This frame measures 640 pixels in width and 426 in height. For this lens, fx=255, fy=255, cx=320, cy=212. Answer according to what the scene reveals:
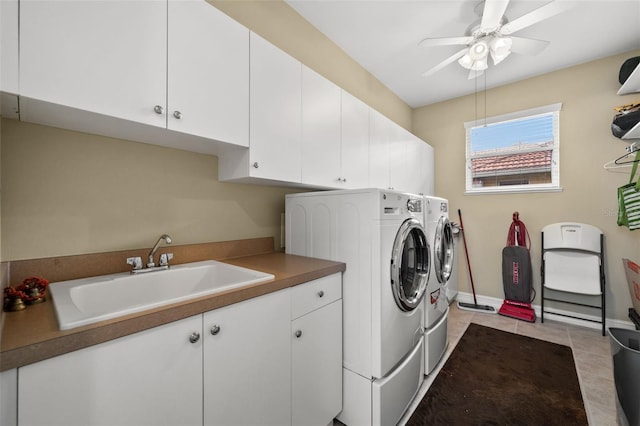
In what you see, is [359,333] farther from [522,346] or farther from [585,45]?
[585,45]

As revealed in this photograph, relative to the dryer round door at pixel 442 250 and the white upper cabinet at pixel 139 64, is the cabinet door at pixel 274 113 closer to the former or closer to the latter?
the white upper cabinet at pixel 139 64

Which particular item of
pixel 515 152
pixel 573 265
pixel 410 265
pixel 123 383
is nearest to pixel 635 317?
pixel 573 265

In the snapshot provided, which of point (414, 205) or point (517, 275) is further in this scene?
point (517, 275)

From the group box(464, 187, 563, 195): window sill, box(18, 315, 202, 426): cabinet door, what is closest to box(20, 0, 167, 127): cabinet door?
box(18, 315, 202, 426): cabinet door

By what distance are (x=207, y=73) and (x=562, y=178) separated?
3690 millimetres

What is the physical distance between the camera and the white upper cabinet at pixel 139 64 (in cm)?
83

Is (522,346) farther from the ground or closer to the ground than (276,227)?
closer to the ground

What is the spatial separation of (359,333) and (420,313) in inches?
23.7

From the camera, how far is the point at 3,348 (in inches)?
22.0

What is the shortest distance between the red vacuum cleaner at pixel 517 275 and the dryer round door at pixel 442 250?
3.71ft

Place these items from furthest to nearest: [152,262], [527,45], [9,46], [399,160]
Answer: [399,160], [527,45], [152,262], [9,46]

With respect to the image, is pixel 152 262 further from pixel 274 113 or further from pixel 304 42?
pixel 304 42

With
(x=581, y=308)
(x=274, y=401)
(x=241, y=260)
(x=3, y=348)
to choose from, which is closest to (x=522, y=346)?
(x=581, y=308)

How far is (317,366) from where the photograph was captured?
137 centimetres
